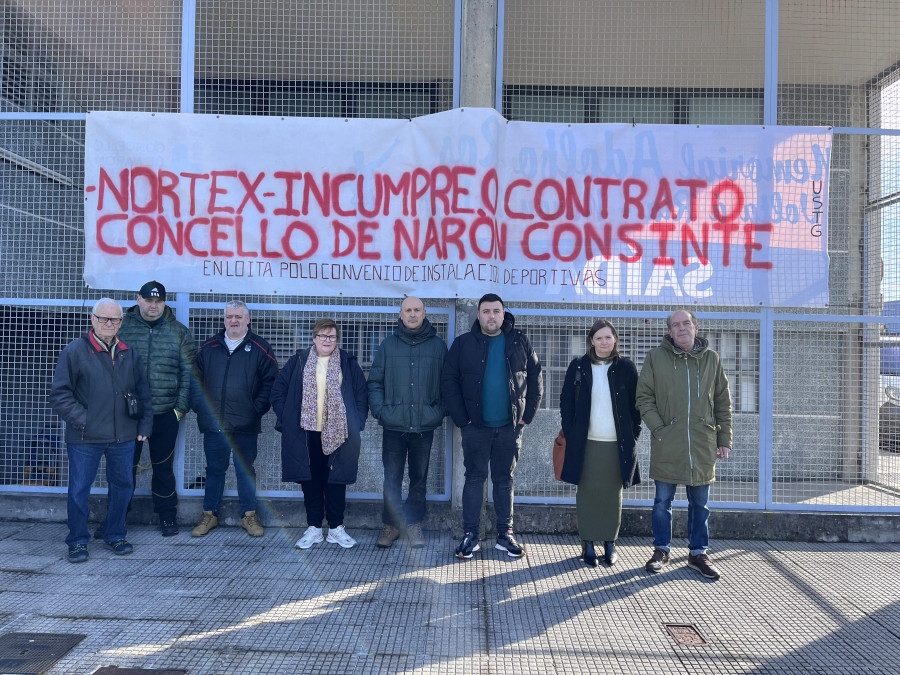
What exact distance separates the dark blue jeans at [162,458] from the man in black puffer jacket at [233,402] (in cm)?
25

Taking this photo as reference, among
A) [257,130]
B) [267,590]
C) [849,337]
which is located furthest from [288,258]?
[849,337]

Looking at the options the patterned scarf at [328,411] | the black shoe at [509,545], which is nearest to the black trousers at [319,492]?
the patterned scarf at [328,411]

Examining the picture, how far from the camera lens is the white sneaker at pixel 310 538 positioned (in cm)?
503

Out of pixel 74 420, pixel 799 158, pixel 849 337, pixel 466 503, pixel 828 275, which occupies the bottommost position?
pixel 466 503

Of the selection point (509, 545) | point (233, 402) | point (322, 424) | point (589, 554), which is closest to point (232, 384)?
point (233, 402)

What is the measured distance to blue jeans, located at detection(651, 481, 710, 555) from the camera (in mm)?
4750

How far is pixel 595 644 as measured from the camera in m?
3.60

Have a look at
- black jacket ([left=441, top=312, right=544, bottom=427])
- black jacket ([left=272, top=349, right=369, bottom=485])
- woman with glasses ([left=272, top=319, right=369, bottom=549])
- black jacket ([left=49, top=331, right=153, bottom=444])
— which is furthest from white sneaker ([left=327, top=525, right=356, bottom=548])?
black jacket ([left=49, top=331, right=153, bottom=444])

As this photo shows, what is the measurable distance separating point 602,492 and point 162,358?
3610mm

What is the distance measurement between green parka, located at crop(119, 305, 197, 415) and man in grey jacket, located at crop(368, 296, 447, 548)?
1566 mm

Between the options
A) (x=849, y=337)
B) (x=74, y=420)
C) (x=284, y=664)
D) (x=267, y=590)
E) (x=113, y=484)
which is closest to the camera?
(x=284, y=664)

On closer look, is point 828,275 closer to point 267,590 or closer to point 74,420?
point 267,590

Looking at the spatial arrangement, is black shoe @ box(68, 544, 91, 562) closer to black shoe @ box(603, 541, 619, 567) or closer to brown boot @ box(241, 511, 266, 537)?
brown boot @ box(241, 511, 266, 537)

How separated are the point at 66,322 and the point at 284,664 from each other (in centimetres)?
393
